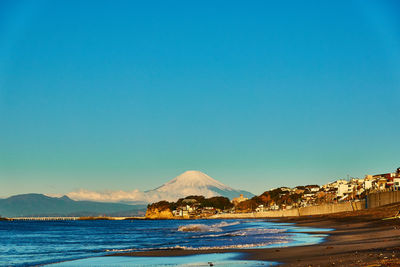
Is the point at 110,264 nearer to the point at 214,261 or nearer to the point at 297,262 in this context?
the point at 214,261

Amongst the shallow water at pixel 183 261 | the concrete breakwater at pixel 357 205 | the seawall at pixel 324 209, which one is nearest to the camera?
the shallow water at pixel 183 261

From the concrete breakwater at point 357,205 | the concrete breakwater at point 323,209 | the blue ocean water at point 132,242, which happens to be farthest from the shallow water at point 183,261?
the concrete breakwater at point 323,209

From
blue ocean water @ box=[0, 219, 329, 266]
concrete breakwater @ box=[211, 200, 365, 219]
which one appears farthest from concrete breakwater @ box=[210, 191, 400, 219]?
blue ocean water @ box=[0, 219, 329, 266]

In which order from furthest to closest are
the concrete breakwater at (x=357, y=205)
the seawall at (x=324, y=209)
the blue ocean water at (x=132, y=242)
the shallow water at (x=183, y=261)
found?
the seawall at (x=324, y=209) < the concrete breakwater at (x=357, y=205) < the blue ocean water at (x=132, y=242) < the shallow water at (x=183, y=261)

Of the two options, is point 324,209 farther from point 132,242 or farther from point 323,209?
point 132,242

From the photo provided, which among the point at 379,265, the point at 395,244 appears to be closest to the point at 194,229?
the point at 395,244

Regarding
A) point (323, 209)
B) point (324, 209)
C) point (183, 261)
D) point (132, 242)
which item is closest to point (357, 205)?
point (324, 209)

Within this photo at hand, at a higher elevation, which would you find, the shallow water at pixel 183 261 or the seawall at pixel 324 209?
the seawall at pixel 324 209

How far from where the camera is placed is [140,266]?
76.1 ft

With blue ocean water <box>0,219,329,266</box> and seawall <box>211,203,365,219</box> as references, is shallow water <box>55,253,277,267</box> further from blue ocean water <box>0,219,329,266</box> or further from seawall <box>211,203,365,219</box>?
seawall <box>211,203,365,219</box>

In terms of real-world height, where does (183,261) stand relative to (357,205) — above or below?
below

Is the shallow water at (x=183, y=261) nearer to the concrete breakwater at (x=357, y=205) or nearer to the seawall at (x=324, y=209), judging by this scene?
the concrete breakwater at (x=357, y=205)

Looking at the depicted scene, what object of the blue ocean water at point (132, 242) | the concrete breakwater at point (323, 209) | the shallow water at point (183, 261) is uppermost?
the concrete breakwater at point (323, 209)

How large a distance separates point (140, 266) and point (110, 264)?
236cm
